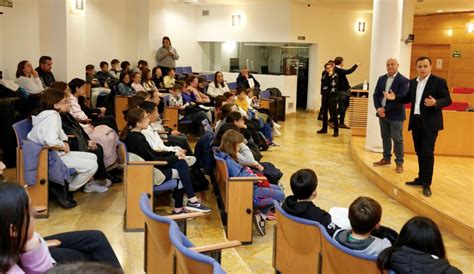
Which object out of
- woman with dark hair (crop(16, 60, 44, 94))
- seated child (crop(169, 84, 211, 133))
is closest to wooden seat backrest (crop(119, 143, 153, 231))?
woman with dark hair (crop(16, 60, 44, 94))

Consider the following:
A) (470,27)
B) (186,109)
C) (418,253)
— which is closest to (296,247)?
(418,253)

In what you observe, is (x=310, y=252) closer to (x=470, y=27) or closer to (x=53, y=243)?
(x=53, y=243)

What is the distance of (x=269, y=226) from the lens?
546 centimetres

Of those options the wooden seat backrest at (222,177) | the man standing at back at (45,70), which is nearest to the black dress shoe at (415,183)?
the wooden seat backrest at (222,177)

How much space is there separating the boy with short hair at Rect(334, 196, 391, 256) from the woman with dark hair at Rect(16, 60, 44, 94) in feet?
22.4

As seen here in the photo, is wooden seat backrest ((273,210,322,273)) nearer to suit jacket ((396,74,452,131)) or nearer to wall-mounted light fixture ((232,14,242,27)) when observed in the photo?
suit jacket ((396,74,452,131))

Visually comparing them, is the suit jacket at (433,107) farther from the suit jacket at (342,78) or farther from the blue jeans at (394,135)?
the suit jacket at (342,78)

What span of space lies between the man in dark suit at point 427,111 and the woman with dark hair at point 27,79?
5786 mm

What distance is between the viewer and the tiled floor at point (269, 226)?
4602mm

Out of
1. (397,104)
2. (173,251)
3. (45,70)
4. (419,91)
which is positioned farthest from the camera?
(45,70)

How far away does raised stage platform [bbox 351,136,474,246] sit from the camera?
5.39 meters

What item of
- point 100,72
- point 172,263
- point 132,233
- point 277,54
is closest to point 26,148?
point 132,233

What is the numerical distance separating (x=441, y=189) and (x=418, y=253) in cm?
417

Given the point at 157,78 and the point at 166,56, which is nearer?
the point at 157,78
